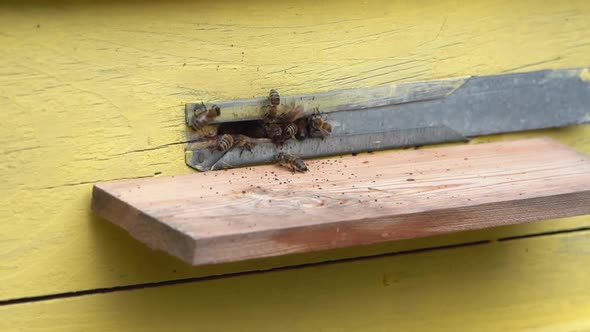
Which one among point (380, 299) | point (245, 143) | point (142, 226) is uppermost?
point (245, 143)

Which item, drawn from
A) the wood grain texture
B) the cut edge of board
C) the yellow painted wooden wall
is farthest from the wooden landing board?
the wood grain texture

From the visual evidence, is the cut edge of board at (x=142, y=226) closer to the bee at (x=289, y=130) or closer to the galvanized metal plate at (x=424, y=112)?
the galvanized metal plate at (x=424, y=112)

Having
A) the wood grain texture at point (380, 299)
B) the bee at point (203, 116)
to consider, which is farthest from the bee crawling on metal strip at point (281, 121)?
the wood grain texture at point (380, 299)

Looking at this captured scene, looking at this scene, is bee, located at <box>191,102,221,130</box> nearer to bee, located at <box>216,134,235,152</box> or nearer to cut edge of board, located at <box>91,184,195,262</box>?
Answer: bee, located at <box>216,134,235,152</box>

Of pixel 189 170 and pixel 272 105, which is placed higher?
pixel 272 105

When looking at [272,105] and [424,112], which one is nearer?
[272,105]

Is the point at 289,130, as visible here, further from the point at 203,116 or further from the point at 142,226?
the point at 142,226

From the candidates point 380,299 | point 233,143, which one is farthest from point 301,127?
point 380,299

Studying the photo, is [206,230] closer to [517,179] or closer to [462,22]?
[517,179]
